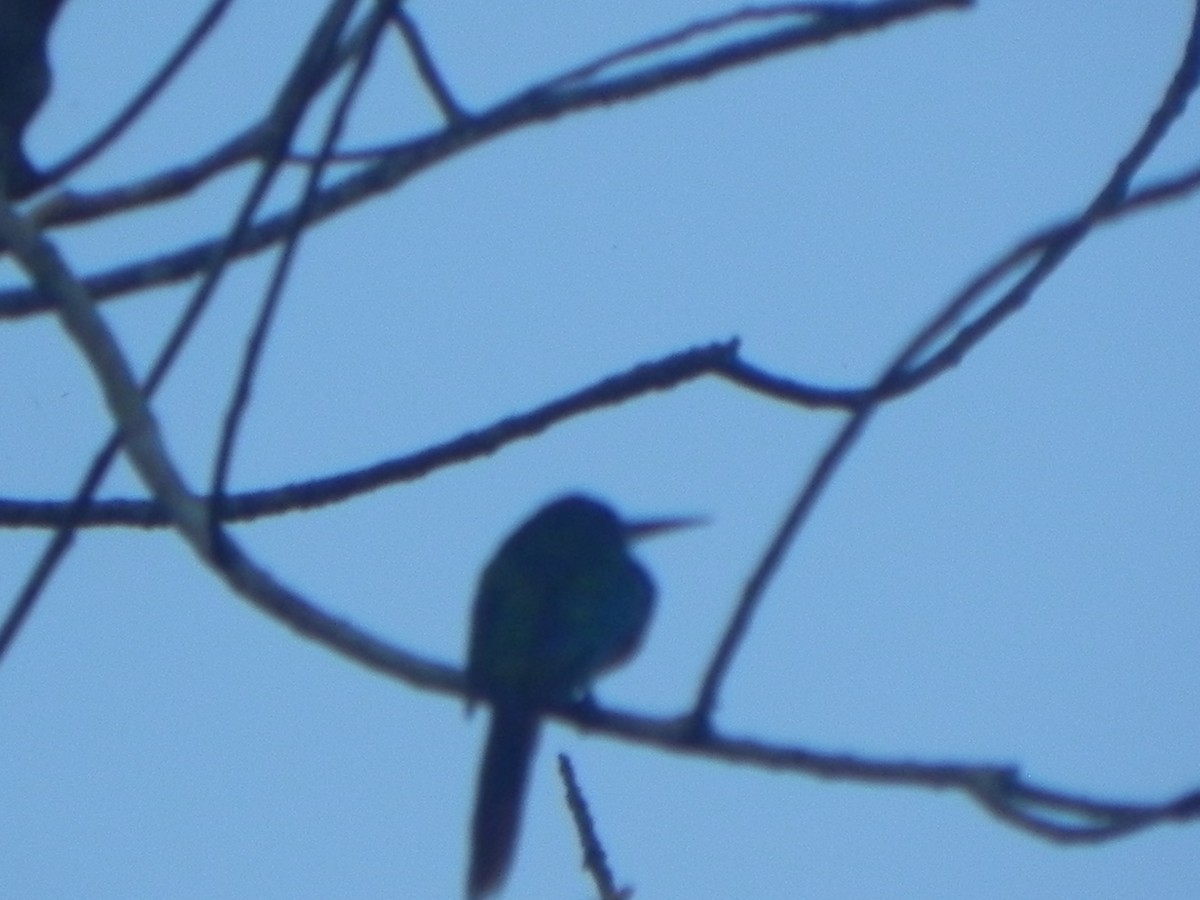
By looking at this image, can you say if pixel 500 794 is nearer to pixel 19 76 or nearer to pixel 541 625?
pixel 541 625

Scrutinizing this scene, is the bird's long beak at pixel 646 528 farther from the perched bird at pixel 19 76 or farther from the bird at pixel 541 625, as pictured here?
the perched bird at pixel 19 76

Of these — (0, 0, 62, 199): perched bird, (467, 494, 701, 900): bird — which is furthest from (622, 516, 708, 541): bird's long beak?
(0, 0, 62, 199): perched bird

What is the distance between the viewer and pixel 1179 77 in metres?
2.75

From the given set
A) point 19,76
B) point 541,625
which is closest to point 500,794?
point 541,625

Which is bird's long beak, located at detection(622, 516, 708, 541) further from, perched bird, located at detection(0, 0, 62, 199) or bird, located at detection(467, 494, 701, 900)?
perched bird, located at detection(0, 0, 62, 199)

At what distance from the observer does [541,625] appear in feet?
18.7

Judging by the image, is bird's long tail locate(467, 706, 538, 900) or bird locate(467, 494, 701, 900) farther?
bird locate(467, 494, 701, 900)

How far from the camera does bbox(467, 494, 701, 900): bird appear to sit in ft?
16.8

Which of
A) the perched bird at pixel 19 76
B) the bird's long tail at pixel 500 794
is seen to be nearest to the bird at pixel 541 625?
the bird's long tail at pixel 500 794

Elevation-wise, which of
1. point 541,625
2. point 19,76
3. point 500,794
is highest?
point 541,625

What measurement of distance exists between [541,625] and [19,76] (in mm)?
2365

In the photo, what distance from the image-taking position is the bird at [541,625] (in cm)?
511

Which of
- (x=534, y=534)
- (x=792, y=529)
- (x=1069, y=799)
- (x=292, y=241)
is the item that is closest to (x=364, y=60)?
(x=292, y=241)

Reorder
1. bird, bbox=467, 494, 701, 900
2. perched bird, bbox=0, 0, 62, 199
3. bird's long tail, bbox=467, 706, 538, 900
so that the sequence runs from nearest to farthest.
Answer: perched bird, bbox=0, 0, 62, 199 → bird's long tail, bbox=467, 706, 538, 900 → bird, bbox=467, 494, 701, 900
